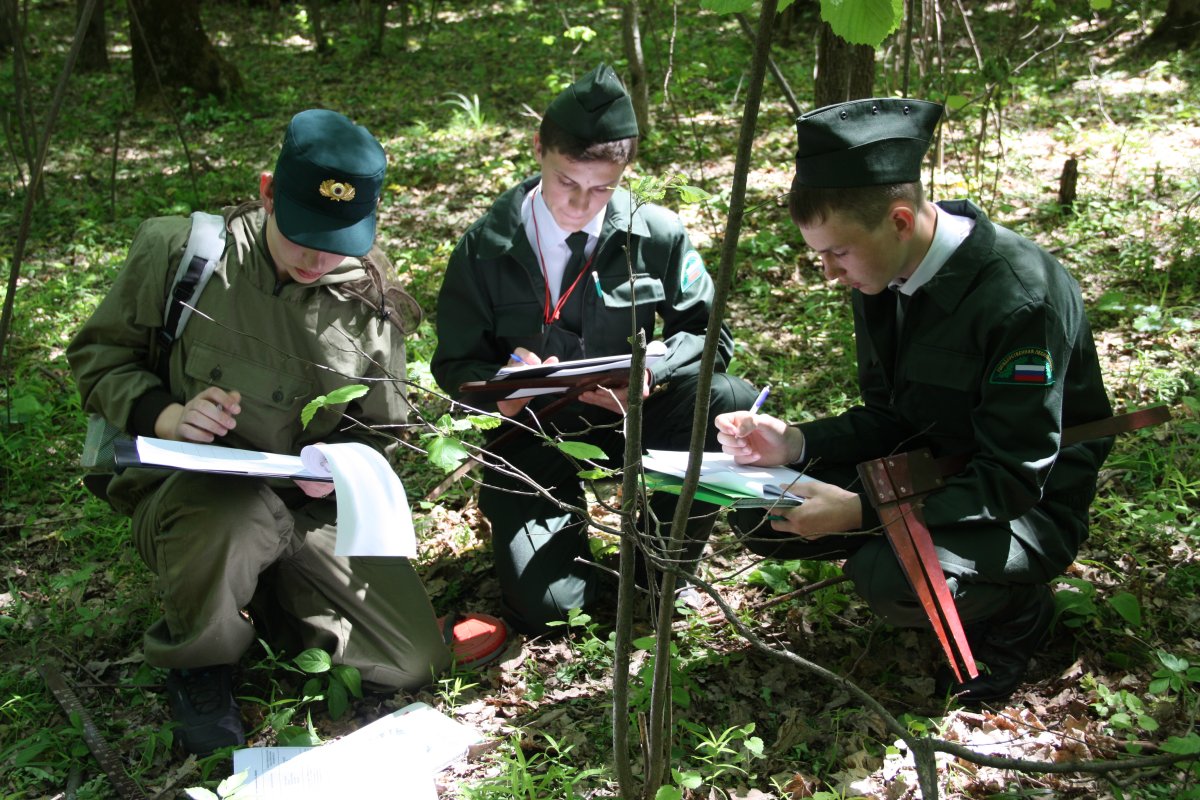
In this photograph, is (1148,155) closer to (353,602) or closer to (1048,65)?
(1048,65)

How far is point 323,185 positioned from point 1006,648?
84.5 inches

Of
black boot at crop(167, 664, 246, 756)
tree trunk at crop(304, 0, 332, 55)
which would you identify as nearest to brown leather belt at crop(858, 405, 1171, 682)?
black boot at crop(167, 664, 246, 756)

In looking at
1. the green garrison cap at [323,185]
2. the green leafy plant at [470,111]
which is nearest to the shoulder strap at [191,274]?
the green garrison cap at [323,185]

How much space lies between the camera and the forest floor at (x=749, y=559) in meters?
2.37

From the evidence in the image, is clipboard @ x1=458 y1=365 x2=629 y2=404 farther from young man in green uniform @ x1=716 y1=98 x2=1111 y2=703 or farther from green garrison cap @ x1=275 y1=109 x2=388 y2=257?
green garrison cap @ x1=275 y1=109 x2=388 y2=257

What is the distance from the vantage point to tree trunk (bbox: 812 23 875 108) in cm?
476

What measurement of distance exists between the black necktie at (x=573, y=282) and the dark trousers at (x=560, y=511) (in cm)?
30

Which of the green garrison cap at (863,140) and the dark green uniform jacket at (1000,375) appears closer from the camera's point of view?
the green garrison cap at (863,140)

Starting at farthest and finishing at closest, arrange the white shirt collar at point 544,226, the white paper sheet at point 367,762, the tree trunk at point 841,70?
the tree trunk at point 841,70, the white shirt collar at point 544,226, the white paper sheet at point 367,762

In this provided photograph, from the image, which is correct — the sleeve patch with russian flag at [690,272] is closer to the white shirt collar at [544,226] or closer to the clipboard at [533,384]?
the white shirt collar at [544,226]

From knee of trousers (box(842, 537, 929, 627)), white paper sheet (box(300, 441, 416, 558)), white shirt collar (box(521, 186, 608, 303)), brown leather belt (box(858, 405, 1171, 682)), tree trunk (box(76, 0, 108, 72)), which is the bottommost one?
knee of trousers (box(842, 537, 929, 627))

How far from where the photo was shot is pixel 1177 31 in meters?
7.41

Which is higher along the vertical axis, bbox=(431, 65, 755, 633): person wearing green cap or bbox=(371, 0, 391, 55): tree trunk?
bbox=(371, 0, 391, 55): tree trunk

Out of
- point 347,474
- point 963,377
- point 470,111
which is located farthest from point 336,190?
point 470,111
